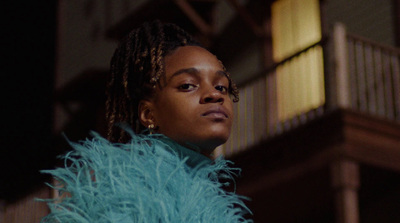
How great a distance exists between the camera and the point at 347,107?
7414mm

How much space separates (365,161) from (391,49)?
3.90 ft

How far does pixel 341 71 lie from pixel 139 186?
5810mm

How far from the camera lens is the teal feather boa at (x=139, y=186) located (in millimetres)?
1746

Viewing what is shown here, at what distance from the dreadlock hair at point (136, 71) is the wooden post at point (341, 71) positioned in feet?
17.9

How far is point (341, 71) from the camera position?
24.3 ft

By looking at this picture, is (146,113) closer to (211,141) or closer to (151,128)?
(151,128)

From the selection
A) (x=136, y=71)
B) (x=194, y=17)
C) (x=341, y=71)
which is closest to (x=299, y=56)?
(x=341, y=71)

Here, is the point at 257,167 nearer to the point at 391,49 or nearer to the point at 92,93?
the point at 391,49

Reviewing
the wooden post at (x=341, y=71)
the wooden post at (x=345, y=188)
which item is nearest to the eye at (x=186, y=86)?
the wooden post at (x=341, y=71)

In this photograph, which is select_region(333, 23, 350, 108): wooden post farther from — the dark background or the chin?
the chin

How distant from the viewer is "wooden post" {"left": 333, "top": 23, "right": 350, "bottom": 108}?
24.2ft

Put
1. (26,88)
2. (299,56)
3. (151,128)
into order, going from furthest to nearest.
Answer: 1. (26,88)
2. (299,56)
3. (151,128)

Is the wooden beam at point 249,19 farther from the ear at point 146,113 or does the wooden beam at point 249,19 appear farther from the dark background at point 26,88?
the ear at point 146,113

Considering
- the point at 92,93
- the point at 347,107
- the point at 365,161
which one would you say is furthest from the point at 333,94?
the point at 92,93
